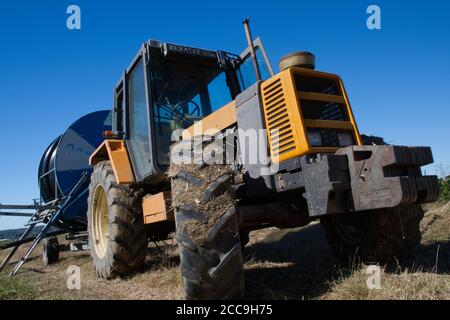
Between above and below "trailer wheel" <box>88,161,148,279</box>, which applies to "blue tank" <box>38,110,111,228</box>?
above

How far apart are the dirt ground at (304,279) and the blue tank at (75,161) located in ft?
7.47

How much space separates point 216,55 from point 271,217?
237cm

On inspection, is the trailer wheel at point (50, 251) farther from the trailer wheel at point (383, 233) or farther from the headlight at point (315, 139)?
the headlight at point (315, 139)

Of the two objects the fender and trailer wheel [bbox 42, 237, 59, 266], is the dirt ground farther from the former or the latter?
trailer wheel [bbox 42, 237, 59, 266]

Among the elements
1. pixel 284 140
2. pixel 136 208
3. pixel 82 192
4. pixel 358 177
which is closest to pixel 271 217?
pixel 284 140

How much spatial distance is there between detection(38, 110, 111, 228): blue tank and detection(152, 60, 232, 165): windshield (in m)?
4.58

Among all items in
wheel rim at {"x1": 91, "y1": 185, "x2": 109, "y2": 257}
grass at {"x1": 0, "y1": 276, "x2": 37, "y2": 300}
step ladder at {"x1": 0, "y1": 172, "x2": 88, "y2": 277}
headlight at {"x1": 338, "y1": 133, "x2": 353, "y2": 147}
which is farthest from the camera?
step ladder at {"x1": 0, "y1": 172, "x2": 88, "y2": 277}

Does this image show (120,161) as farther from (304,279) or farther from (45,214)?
(45,214)

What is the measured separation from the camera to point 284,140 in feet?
12.1

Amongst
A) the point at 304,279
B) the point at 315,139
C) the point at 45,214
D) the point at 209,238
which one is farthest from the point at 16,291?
the point at 45,214

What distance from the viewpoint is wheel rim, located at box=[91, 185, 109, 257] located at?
5.81 m

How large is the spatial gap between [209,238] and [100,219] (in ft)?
10.9

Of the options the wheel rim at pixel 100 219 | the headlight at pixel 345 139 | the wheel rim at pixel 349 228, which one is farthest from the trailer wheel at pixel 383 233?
the wheel rim at pixel 100 219

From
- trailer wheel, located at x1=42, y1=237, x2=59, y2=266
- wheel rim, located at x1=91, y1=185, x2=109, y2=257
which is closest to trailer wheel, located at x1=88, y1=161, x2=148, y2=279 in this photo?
wheel rim, located at x1=91, y1=185, x2=109, y2=257
